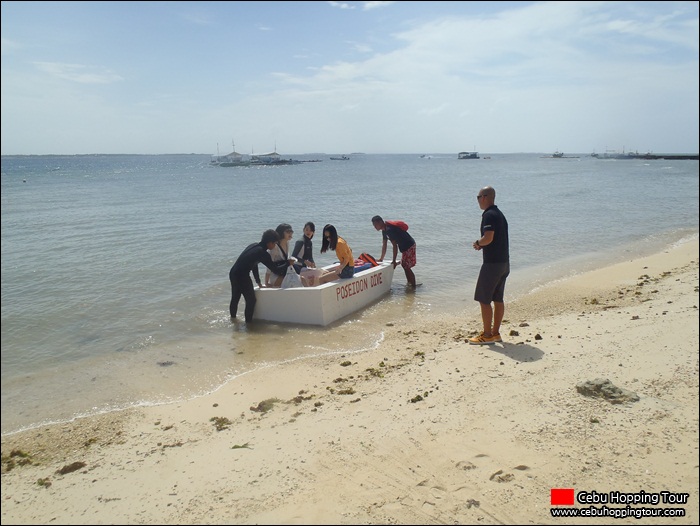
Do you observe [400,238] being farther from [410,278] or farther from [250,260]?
[250,260]

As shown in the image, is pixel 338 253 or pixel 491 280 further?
pixel 338 253

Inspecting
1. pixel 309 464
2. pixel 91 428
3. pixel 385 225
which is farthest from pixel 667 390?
pixel 385 225

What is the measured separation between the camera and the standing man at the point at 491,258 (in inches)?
235

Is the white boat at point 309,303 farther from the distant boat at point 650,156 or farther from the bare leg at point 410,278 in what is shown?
the distant boat at point 650,156

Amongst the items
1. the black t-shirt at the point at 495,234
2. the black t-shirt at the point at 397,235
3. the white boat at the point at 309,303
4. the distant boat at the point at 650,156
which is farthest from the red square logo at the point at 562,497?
the distant boat at the point at 650,156

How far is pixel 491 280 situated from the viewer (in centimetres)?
619

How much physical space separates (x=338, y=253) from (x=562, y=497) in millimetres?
6404

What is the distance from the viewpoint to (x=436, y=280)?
11.7 m

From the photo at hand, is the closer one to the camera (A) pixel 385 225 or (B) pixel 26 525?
(B) pixel 26 525

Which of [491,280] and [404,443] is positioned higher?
[491,280]

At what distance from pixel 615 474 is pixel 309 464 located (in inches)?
82.1

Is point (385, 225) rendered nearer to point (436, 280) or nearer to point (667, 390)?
point (436, 280)

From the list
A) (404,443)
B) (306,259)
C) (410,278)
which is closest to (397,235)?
(410,278)

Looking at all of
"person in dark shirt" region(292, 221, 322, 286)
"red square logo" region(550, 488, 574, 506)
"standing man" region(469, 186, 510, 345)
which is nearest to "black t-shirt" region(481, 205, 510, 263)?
"standing man" region(469, 186, 510, 345)
